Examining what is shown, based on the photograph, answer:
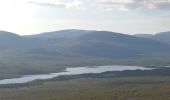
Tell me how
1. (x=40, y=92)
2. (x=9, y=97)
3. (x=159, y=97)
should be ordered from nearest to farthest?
(x=159, y=97) → (x=9, y=97) → (x=40, y=92)

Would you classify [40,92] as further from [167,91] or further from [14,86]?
[167,91]

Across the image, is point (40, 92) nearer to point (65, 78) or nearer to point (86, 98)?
point (86, 98)

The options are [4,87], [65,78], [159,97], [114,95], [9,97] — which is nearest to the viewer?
[159,97]

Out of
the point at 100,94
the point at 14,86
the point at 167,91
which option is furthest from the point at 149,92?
the point at 14,86

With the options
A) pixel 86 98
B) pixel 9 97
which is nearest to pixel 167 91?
pixel 86 98

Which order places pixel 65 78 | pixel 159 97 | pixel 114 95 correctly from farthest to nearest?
1. pixel 65 78
2. pixel 114 95
3. pixel 159 97

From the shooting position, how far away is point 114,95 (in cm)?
11538

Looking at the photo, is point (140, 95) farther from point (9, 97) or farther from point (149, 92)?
point (9, 97)

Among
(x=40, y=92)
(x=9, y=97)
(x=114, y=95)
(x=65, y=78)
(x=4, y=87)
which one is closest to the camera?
(x=114, y=95)

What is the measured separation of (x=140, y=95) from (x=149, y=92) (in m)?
6.34

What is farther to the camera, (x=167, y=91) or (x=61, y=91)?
(x=61, y=91)

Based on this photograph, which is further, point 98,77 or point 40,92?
point 98,77

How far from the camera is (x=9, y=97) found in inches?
5039

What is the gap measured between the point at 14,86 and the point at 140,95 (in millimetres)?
65320
